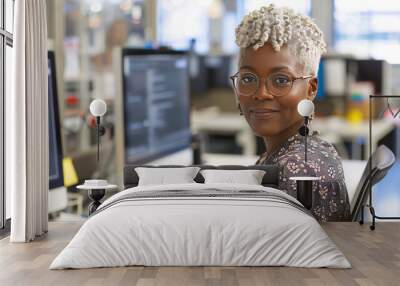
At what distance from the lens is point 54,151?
6.93m

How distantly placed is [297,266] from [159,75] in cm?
329

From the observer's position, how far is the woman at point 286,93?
21.7 ft

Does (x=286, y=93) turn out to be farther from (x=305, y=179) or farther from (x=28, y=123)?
(x=28, y=123)

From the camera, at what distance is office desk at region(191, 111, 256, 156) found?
22.8 feet

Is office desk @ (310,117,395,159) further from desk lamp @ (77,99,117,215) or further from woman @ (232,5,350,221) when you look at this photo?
desk lamp @ (77,99,117,215)

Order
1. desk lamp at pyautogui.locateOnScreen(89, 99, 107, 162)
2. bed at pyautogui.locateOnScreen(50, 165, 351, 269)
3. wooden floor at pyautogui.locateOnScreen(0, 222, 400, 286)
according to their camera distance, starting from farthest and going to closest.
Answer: desk lamp at pyautogui.locateOnScreen(89, 99, 107, 162), bed at pyautogui.locateOnScreen(50, 165, 351, 269), wooden floor at pyautogui.locateOnScreen(0, 222, 400, 286)

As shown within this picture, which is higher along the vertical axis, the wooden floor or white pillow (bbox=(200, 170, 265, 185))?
white pillow (bbox=(200, 170, 265, 185))

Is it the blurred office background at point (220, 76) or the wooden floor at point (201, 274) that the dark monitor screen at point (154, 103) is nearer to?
the blurred office background at point (220, 76)

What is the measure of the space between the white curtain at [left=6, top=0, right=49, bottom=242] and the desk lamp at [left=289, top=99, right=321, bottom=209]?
2105 millimetres

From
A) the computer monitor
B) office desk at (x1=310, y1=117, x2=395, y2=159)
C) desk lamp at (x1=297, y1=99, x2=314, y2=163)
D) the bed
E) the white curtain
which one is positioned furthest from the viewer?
office desk at (x1=310, y1=117, x2=395, y2=159)

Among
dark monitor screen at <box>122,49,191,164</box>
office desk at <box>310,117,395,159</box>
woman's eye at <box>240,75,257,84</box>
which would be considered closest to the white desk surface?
office desk at <box>310,117,395,159</box>

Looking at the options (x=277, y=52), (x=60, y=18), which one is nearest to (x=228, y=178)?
(x=277, y=52)

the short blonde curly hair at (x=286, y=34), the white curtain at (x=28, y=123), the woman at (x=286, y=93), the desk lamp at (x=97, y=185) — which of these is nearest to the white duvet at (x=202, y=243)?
the white curtain at (x=28, y=123)

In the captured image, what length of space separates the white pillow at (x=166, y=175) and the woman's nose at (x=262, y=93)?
0.86 meters
